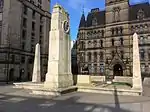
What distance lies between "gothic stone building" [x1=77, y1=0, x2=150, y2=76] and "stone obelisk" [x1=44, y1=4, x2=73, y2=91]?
38552mm

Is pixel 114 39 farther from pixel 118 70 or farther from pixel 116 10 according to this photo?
pixel 118 70

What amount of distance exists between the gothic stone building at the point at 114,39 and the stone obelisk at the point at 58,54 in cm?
3855

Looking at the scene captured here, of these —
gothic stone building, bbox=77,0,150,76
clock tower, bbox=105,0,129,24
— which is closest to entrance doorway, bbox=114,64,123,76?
gothic stone building, bbox=77,0,150,76

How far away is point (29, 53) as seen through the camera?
52625mm

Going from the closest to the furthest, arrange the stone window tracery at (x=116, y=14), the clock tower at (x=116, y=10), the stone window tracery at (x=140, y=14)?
the stone window tracery at (x=140, y=14)
the clock tower at (x=116, y=10)
the stone window tracery at (x=116, y=14)

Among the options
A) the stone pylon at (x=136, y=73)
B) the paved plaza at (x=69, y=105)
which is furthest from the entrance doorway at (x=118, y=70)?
the paved plaza at (x=69, y=105)

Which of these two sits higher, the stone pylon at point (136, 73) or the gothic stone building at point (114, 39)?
the gothic stone building at point (114, 39)

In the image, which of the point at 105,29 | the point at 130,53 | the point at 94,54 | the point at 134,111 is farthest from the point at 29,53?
the point at 134,111

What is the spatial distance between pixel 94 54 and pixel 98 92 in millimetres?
43646

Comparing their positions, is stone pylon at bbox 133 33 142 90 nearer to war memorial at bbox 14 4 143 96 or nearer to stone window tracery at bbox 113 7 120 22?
war memorial at bbox 14 4 143 96

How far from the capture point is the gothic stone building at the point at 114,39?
52.8m

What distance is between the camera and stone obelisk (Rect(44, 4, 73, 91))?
616 inches

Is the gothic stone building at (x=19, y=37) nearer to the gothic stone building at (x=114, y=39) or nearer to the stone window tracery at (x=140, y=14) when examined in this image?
the gothic stone building at (x=114, y=39)

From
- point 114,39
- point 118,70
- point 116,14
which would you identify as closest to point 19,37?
point 114,39
